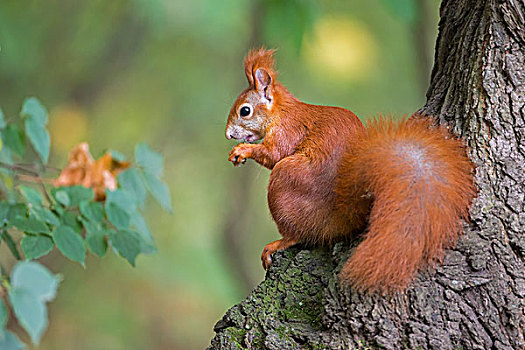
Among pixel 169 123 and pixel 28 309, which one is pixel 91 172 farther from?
pixel 169 123

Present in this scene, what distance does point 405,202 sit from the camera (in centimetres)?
75

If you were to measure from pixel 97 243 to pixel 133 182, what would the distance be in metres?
0.19

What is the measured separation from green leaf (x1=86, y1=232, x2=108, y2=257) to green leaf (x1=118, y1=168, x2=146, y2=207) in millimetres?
157

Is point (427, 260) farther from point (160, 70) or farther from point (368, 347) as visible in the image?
point (160, 70)

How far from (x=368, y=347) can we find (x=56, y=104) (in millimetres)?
2389

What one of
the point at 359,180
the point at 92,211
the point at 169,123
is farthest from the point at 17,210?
the point at 169,123

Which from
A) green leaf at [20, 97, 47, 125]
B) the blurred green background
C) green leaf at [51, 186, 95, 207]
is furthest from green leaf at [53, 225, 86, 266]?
the blurred green background

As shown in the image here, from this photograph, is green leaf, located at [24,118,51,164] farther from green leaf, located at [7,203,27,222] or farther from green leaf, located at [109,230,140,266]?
green leaf, located at [109,230,140,266]

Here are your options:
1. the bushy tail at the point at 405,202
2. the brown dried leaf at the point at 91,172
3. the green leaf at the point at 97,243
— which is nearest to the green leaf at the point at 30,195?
the green leaf at the point at 97,243

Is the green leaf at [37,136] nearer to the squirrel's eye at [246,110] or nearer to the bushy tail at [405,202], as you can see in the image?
the squirrel's eye at [246,110]

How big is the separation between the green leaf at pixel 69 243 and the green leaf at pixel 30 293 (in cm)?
18

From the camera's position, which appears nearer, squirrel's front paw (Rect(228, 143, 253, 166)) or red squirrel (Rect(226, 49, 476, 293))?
red squirrel (Rect(226, 49, 476, 293))

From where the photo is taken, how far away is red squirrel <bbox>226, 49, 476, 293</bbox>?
0.75m

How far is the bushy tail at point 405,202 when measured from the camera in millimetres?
749
